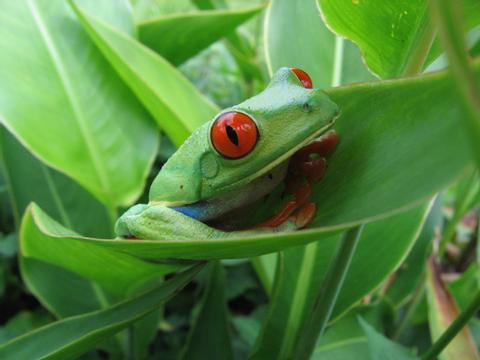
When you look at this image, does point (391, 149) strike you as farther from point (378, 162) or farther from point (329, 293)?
point (329, 293)

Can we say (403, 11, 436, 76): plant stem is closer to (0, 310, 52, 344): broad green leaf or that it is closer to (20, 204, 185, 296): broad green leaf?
(20, 204, 185, 296): broad green leaf

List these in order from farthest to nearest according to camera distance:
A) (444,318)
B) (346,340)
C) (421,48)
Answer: (346,340), (444,318), (421,48)

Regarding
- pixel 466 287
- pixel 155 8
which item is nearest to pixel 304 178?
pixel 466 287

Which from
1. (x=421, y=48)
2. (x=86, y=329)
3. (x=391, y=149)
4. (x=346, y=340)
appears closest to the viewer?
(x=391, y=149)

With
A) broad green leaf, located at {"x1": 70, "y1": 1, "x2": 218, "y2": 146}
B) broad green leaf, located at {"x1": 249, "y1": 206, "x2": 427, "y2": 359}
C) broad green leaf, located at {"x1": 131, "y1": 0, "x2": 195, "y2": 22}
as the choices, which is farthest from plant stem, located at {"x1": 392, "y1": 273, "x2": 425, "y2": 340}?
broad green leaf, located at {"x1": 131, "y1": 0, "x2": 195, "y2": 22}

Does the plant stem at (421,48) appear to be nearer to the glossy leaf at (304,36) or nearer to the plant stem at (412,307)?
Answer: the glossy leaf at (304,36)

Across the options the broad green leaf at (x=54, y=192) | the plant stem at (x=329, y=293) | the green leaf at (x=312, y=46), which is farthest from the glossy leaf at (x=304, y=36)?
the broad green leaf at (x=54, y=192)
